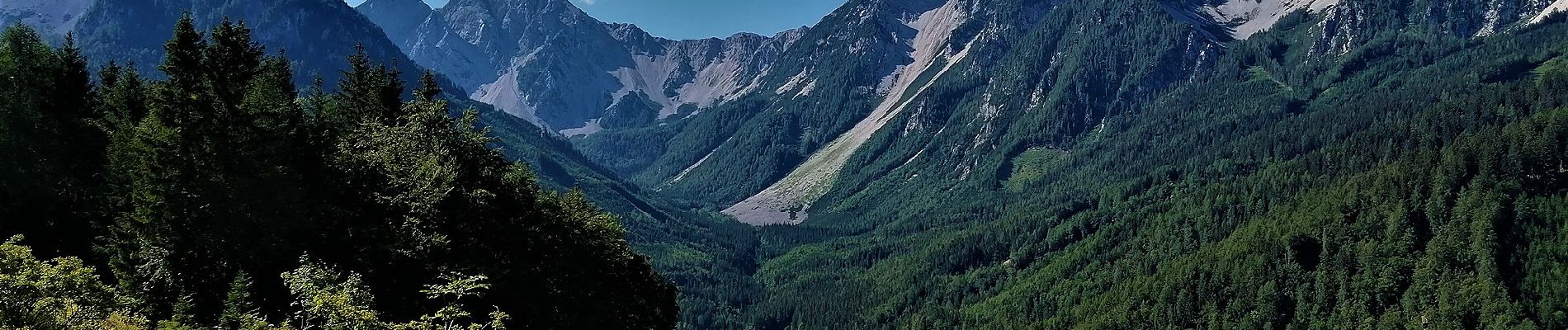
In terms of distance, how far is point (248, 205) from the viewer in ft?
105

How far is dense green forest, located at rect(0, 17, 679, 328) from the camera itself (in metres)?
30.5

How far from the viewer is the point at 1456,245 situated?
193 metres

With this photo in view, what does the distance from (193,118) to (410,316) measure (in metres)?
11.2

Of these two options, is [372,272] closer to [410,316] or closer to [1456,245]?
[410,316]

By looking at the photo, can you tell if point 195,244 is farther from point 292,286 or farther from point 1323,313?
point 1323,313

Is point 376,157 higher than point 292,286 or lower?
higher

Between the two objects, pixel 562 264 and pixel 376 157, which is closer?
pixel 376 157

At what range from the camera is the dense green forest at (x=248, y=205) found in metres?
30.5

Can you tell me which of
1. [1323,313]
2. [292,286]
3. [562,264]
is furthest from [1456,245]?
[292,286]

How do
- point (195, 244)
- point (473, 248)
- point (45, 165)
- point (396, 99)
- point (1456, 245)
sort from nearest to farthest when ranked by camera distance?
point (195, 244) < point (473, 248) < point (45, 165) < point (396, 99) < point (1456, 245)

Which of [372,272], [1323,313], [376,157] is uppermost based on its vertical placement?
[376,157]

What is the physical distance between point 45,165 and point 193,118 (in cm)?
1276

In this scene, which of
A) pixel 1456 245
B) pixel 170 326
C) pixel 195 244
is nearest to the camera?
pixel 170 326

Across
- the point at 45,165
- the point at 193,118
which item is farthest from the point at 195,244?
the point at 45,165
